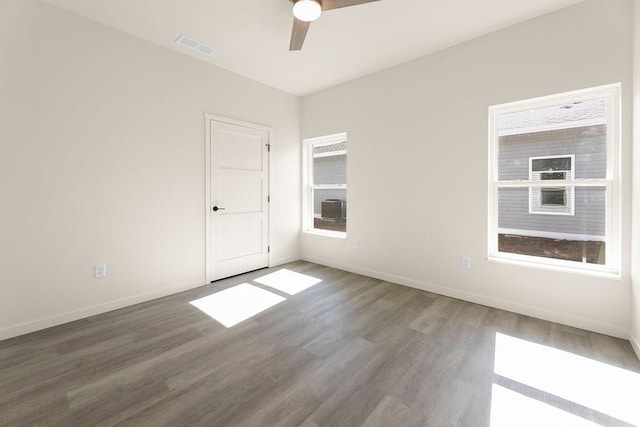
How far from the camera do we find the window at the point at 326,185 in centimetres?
446

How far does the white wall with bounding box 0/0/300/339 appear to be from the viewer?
2.35 m

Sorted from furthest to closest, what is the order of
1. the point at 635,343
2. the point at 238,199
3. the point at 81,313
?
the point at 238,199 < the point at 81,313 < the point at 635,343

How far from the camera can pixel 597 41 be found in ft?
7.75

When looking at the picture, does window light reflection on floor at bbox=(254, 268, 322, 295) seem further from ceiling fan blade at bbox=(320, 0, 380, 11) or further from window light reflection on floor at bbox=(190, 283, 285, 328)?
ceiling fan blade at bbox=(320, 0, 380, 11)

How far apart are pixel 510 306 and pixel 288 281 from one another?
8.47 feet

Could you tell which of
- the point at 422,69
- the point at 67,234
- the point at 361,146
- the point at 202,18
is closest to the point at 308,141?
the point at 361,146

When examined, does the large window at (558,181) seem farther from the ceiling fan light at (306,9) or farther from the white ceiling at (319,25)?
the ceiling fan light at (306,9)

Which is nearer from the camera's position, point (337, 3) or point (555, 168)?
point (337, 3)

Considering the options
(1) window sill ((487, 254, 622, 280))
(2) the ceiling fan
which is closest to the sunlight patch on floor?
(1) window sill ((487, 254, 622, 280))

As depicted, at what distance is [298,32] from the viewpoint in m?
2.48

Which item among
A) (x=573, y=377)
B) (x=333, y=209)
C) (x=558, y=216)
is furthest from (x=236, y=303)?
(x=558, y=216)

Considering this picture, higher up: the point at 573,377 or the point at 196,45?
the point at 196,45

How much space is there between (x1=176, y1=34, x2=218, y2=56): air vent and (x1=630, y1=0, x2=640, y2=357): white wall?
3936 mm

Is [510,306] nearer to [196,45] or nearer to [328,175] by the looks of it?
[328,175]
